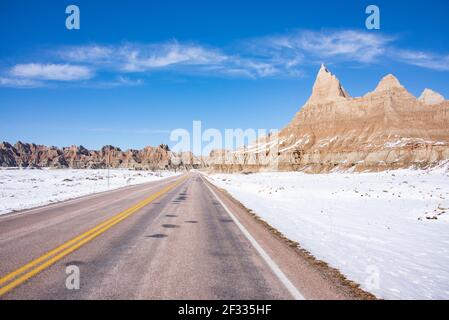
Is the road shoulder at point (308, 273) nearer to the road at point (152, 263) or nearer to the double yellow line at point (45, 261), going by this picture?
the road at point (152, 263)

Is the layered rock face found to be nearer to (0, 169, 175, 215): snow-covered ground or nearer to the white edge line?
(0, 169, 175, 215): snow-covered ground

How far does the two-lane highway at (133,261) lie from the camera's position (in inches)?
209

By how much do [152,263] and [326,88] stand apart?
13250 centimetres

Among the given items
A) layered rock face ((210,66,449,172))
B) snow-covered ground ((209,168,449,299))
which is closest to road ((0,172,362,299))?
snow-covered ground ((209,168,449,299))

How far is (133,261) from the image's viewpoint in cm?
695

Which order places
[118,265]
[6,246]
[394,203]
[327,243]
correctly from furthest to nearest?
1. [394,203]
2. [327,243]
3. [6,246]
4. [118,265]

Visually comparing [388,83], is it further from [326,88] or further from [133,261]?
[133,261]

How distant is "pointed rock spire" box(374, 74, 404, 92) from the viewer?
329 feet

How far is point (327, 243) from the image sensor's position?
32.1 ft

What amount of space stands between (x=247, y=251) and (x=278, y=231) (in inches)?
144

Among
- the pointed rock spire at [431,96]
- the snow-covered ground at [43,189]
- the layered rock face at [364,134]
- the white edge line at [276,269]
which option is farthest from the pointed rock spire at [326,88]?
the white edge line at [276,269]

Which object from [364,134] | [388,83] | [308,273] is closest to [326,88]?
[388,83]

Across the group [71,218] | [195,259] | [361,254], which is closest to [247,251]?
[195,259]

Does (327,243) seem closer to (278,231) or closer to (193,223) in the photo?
(278,231)
